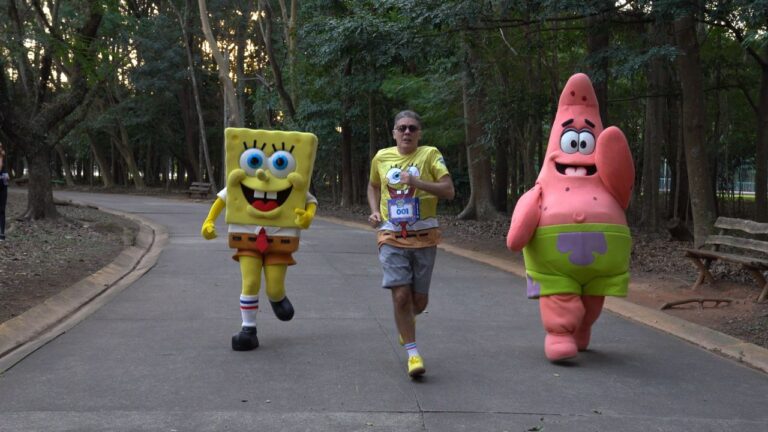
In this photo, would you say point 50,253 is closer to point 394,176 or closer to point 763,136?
point 394,176

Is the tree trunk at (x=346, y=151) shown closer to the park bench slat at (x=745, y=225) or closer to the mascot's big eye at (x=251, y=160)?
the park bench slat at (x=745, y=225)

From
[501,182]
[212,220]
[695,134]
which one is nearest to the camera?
[212,220]

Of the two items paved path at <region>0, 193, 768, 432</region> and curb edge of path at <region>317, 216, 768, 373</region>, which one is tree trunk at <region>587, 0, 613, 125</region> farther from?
paved path at <region>0, 193, 768, 432</region>

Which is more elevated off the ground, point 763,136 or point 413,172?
point 763,136

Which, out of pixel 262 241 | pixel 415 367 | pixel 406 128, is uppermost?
pixel 406 128

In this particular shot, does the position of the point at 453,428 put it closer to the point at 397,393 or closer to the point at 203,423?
the point at 397,393

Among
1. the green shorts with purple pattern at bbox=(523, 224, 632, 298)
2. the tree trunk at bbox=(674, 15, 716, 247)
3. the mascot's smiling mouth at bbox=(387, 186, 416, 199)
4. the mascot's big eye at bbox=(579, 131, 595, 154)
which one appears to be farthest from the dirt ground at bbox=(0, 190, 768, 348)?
the mascot's smiling mouth at bbox=(387, 186, 416, 199)

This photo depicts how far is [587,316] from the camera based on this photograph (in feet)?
20.3

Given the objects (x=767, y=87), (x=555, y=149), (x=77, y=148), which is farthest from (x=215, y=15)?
(x=555, y=149)

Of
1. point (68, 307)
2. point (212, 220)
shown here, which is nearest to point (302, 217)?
point (212, 220)

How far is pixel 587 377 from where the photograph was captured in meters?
5.59

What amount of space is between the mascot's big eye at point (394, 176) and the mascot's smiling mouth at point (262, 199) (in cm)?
128

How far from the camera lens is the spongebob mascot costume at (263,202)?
6359 mm

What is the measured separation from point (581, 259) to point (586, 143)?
3.37ft
